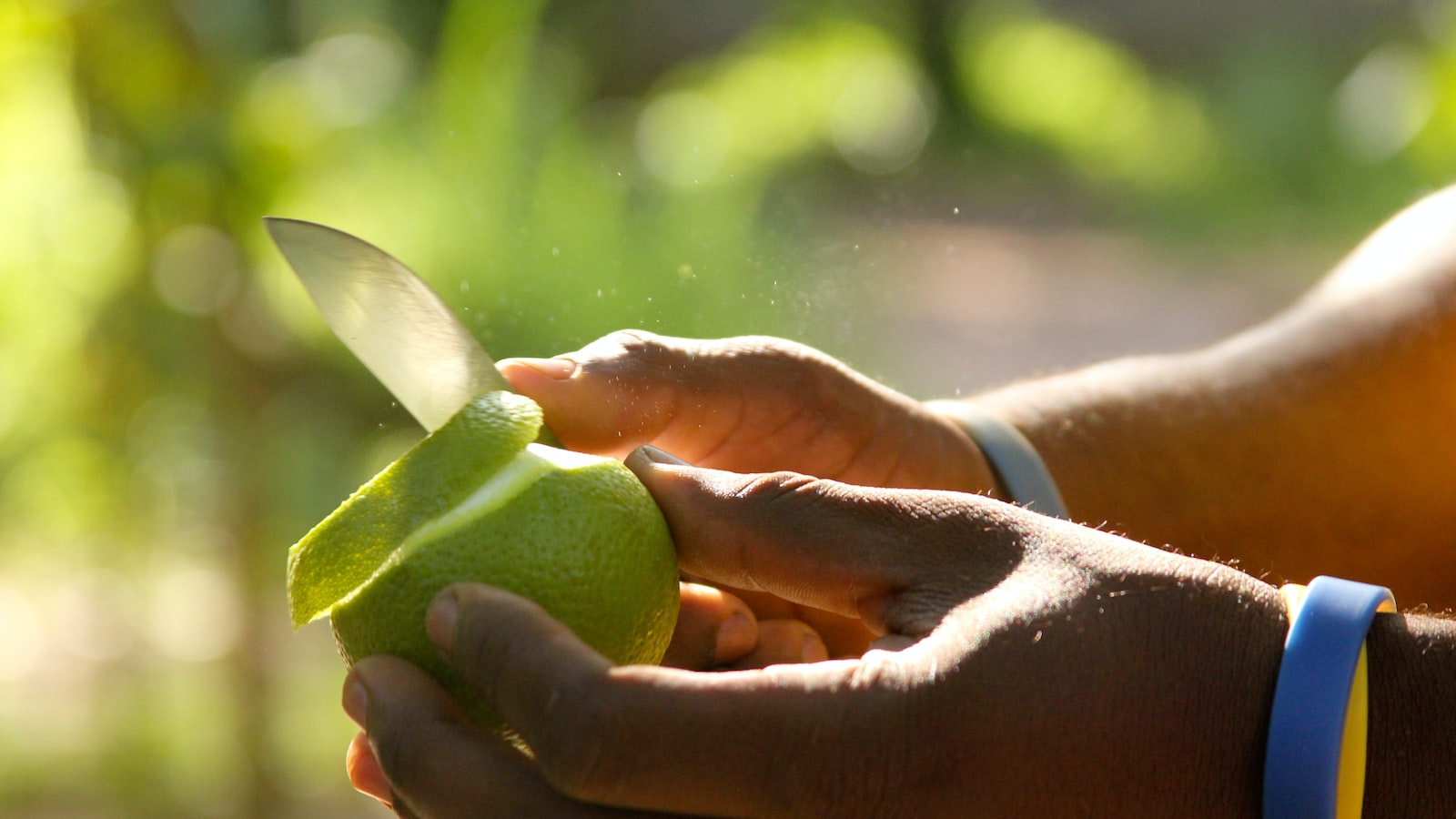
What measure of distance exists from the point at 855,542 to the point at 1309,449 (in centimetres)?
97

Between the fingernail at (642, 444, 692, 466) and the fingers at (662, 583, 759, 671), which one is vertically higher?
the fingernail at (642, 444, 692, 466)

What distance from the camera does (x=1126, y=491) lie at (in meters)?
1.46

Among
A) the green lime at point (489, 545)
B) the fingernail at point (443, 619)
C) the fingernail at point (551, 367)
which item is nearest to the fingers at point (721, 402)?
the fingernail at point (551, 367)

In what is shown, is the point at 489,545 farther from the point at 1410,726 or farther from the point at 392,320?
the point at 1410,726

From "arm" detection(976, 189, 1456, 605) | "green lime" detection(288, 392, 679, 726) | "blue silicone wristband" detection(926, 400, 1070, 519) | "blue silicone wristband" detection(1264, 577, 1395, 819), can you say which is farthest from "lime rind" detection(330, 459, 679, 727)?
"arm" detection(976, 189, 1456, 605)

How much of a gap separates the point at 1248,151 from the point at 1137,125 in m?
0.77

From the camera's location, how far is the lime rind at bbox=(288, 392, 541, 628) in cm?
79

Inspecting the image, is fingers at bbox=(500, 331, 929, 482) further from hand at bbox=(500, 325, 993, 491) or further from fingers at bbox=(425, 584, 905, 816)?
fingers at bbox=(425, 584, 905, 816)

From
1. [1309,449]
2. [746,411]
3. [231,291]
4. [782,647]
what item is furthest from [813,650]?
[231,291]

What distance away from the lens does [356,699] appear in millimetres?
748

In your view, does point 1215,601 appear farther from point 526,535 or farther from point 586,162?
point 586,162

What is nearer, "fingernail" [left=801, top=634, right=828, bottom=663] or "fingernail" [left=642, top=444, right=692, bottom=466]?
"fingernail" [left=642, top=444, right=692, bottom=466]

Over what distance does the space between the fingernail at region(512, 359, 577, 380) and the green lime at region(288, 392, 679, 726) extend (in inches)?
4.0

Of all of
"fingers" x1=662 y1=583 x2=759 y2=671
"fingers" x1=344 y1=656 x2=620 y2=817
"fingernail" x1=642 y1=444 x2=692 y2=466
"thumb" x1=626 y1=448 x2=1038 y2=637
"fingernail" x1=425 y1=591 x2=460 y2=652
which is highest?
"fingernail" x1=642 y1=444 x2=692 y2=466
